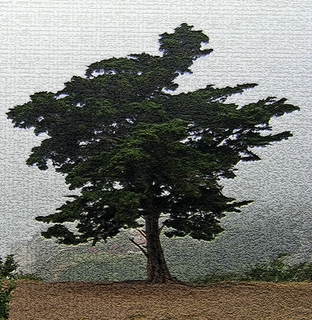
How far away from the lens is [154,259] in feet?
22.1

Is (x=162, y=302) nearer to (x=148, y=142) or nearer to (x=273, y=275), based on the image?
(x=148, y=142)

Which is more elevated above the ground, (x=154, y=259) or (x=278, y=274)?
(x=154, y=259)

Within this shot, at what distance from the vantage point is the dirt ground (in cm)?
452

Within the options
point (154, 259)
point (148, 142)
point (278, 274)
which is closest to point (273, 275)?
point (278, 274)

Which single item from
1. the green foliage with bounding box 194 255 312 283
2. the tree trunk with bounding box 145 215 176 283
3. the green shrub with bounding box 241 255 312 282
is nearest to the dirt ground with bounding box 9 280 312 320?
the tree trunk with bounding box 145 215 176 283

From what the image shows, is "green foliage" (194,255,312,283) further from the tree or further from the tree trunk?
the tree

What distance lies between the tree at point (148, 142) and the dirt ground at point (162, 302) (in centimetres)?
66

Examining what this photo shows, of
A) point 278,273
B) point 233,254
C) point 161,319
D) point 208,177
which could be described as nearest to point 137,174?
point 208,177

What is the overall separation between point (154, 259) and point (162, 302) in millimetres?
1635

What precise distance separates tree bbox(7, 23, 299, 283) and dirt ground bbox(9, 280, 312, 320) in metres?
0.66

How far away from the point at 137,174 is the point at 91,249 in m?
4.71

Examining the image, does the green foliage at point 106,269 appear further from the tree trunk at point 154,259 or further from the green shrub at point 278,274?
the tree trunk at point 154,259

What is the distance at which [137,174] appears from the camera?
19.4 ft

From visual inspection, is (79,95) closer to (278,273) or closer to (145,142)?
(145,142)
